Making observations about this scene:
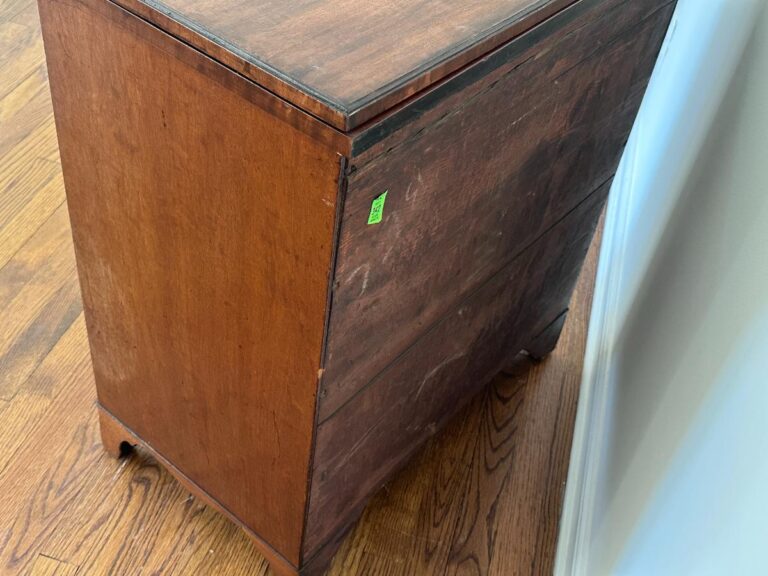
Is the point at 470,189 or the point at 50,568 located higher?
the point at 470,189

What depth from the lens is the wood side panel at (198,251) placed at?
0.73 m

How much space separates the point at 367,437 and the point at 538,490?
432 millimetres

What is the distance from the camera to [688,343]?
1036mm

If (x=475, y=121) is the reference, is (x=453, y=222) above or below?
below

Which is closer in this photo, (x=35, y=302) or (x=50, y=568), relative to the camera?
(x=50, y=568)

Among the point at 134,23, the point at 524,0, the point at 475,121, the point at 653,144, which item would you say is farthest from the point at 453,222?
the point at 653,144

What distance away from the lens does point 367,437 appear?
1.05m

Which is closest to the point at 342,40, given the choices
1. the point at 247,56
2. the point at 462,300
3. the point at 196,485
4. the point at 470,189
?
the point at 247,56

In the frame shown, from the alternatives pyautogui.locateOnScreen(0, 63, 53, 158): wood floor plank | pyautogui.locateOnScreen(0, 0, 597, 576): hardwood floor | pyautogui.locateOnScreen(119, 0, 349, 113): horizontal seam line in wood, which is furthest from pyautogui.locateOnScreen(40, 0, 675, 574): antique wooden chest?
pyautogui.locateOnScreen(0, 63, 53, 158): wood floor plank

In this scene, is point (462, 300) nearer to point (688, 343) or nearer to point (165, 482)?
point (688, 343)

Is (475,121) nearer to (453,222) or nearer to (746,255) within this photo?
(453,222)

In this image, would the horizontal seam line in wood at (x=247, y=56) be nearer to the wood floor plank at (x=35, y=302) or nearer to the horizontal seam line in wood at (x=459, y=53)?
the horizontal seam line in wood at (x=459, y=53)

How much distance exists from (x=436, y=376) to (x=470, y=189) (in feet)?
1.12

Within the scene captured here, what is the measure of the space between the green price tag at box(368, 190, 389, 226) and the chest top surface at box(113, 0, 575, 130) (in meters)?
0.09
